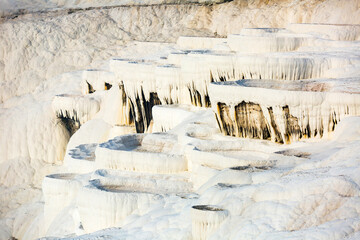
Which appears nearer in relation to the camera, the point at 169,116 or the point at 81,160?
the point at 81,160

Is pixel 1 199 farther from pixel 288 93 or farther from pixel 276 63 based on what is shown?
pixel 288 93

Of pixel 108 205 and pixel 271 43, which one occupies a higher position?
pixel 271 43

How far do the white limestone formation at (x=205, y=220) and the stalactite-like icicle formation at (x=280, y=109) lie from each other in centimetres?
520

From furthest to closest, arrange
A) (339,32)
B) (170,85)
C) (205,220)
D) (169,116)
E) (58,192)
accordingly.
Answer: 1. (170,85)
2. (339,32)
3. (169,116)
4. (58,192)
5. (205,220)

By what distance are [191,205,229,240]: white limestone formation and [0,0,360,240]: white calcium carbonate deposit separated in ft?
0.07

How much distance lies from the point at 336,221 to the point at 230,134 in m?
7.94

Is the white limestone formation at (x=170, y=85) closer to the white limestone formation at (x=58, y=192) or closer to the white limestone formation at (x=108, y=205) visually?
the white limestone formation at (x=58, y=192)

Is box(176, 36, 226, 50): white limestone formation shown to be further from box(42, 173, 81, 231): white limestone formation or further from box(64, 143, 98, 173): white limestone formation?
box(42, 173, 81, 231): white limestone formation

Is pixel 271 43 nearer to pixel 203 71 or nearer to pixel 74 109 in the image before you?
pixel 203 71

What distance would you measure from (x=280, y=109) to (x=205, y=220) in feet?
18.6

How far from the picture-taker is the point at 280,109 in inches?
672

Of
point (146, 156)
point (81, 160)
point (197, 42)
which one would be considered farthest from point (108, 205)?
point (197, 42)

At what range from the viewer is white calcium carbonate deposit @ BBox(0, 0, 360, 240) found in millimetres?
12219

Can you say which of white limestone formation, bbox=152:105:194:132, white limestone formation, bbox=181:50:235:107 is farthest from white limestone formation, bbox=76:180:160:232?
white limestone formation, bbox=152:105:194:132
